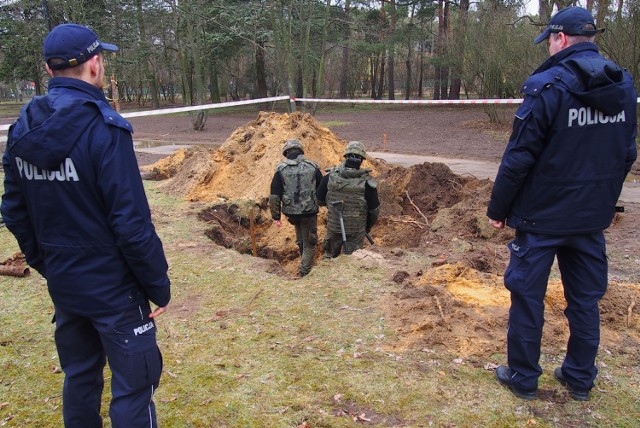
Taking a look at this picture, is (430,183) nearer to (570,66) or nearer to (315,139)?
(315,139)

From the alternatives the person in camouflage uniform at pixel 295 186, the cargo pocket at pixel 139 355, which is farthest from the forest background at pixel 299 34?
the cargo pocket at pixel 139 355

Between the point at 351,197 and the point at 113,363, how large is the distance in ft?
14.4

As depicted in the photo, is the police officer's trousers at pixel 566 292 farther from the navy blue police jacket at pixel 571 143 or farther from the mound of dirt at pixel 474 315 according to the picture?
the mound of dirt at pixel 474 315

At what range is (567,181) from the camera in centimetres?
291

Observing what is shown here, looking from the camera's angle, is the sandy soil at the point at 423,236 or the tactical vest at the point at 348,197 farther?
the tactical vest at the point at 348,197

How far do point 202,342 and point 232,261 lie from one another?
2.01 meters

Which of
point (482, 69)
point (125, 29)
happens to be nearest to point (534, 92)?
point (482, 69)

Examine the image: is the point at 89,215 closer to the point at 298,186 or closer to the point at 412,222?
the point at 298,186

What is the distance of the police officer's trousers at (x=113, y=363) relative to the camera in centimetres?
234

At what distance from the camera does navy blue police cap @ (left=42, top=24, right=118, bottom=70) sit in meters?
2.20

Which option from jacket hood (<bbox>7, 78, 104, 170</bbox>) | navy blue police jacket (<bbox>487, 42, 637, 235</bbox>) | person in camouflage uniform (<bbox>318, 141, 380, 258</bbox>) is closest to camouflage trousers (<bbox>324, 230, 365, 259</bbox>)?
person in camouflage uniform (<bbox>318, 141, 380, 258</bbox>)

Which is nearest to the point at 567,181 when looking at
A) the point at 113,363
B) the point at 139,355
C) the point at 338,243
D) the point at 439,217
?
the point at 139,355

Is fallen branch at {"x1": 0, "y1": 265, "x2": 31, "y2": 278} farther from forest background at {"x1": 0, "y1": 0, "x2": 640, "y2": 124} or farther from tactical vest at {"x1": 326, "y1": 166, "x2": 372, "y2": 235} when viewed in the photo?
forest background at {"x1": 0, "y1": 0, "x2": 640, "y2": 124}

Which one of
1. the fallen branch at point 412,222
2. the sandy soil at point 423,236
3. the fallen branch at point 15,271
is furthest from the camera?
the fallen branch at point 412,222
